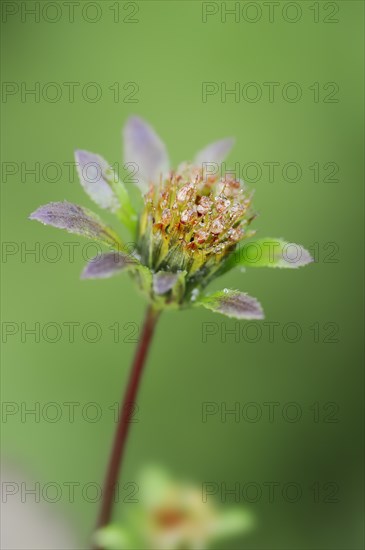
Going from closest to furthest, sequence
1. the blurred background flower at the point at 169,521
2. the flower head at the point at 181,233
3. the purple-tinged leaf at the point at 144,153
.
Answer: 1. the flower head at the point at 181,233
2. the blurred background flower at the point at 169,521
3. the purple-tinged leaf at the point at 144,153

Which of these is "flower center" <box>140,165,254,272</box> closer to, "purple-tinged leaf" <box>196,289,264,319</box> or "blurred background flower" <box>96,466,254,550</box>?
"purple-tinged leaf" <box>196,289,264,319</box>

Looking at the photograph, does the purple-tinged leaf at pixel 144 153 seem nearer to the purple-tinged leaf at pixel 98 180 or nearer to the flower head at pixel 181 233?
the flower head at pixel 181 233

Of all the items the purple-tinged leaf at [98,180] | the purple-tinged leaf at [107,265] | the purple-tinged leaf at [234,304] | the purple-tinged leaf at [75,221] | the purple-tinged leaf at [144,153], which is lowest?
the purple-tinged leaf at [234,304]

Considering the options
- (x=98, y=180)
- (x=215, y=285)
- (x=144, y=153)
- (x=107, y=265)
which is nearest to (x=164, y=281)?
(x=107, y=265)

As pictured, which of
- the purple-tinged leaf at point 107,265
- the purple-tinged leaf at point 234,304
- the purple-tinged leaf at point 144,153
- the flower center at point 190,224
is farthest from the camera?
the purple-tinged leaf at point 144,153

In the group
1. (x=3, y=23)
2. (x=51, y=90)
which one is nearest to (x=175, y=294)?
(x=51, y=90)

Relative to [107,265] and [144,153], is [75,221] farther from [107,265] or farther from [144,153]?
[144,153]

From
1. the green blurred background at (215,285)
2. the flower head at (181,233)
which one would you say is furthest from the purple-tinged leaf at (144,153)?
the green blurred background at (215,285)
